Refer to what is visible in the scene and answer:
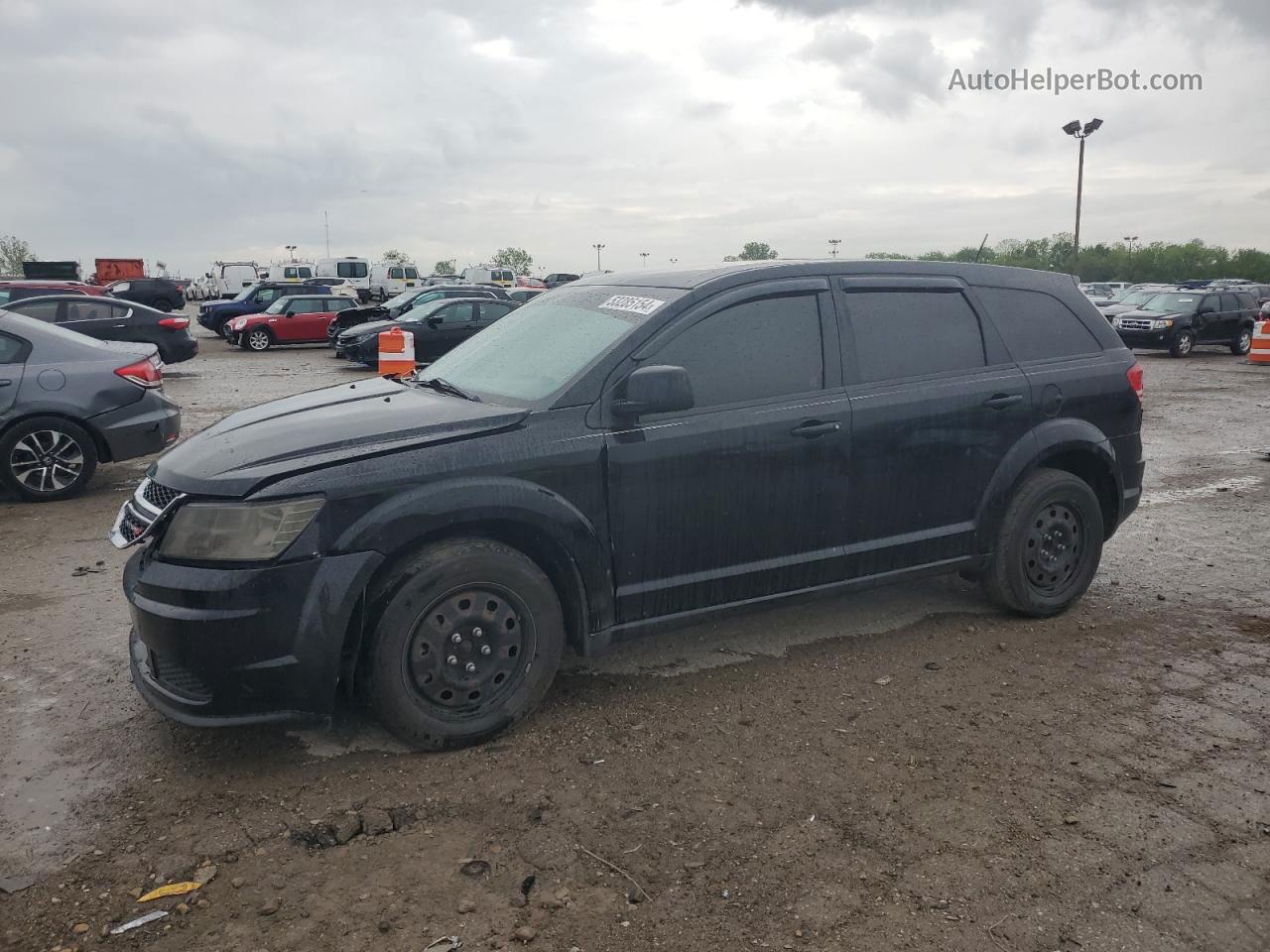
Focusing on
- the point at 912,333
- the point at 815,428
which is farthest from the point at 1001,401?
the point at 815,428

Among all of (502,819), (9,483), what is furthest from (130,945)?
(9,483)

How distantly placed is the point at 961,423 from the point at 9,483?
7.24m

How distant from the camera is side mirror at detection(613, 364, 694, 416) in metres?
3.81

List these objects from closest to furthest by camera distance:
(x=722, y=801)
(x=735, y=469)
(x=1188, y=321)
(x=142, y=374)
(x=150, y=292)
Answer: (x=722, y=801) < (x=735, y=469) < (x=142, y=374) < (x=1188, y=321) < (x=150, y=292)

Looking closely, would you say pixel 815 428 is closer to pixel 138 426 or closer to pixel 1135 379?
pixel 1135 379

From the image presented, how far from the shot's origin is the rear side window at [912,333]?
462 cm

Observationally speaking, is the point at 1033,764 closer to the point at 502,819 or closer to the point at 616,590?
the point at 616,590

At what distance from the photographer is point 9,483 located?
7855mm

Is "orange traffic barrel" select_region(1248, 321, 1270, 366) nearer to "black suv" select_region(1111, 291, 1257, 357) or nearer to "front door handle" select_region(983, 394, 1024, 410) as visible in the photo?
"black suv" select_region(1111, 291, 1257, 357)

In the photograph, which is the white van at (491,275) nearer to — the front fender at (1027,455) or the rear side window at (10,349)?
the rear side window at (10,349)

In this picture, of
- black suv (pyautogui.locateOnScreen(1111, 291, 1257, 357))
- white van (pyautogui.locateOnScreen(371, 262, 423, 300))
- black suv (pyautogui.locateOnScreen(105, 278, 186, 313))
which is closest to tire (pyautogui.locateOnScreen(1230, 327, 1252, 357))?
black suv (pyautogui.locateOnScreen(1111, 291, 1257, 357))

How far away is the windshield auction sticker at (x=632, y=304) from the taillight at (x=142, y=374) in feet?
17.6

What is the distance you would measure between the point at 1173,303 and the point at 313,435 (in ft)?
82.8

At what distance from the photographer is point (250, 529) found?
340 centimetres
